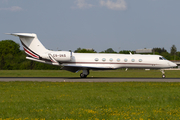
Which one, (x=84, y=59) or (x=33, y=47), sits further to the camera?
(x=33, y=47)

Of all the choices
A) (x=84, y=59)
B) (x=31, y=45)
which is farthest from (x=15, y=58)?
(x=84, y=59)

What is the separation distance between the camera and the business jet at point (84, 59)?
87.8 feet

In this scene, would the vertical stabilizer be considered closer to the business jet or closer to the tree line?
the business jet

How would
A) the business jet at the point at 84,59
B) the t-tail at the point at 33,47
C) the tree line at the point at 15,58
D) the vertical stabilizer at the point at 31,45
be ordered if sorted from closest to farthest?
1. the business jet at the point at 84,59
2. the t-tail at the point at 33,47
3. the vertical stabilizer at the point at 31,45
4. the tree line at the point at 15,58

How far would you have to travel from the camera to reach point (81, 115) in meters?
7.96

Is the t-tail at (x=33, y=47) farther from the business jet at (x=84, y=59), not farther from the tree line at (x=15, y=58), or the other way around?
the tree line at (x=15, y=58)

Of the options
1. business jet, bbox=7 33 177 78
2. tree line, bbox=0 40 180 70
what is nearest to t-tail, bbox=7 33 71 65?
business jet, bbox=7 33 177 78

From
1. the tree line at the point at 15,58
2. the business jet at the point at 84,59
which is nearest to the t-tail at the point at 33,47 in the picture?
the business jet at the point at 84,59

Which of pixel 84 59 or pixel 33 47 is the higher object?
pixel 33 47

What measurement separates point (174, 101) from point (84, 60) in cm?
1709

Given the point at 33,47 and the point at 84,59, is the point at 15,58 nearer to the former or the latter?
the point at 33,47

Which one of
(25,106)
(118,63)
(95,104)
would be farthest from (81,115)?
(118,63)

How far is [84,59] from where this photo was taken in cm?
2720

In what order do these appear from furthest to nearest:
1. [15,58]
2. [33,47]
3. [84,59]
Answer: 1. [15,58]
2. [33,47]
3. [84,59]
